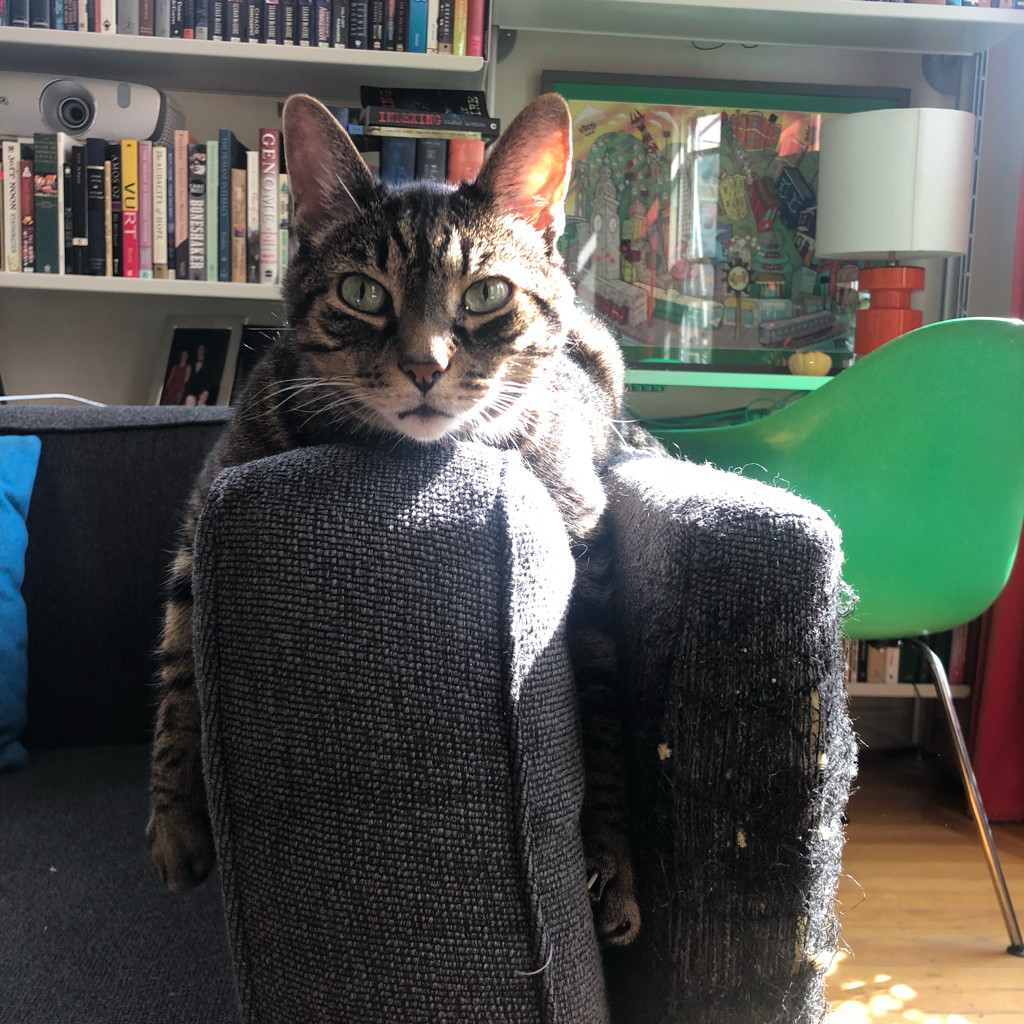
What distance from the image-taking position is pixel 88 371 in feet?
7.09

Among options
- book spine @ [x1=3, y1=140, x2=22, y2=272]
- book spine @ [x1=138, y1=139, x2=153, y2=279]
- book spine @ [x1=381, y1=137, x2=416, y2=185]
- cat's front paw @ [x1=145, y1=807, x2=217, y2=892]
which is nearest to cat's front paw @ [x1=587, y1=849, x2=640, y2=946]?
cat's front paw @ [x1=145, y1=807, x2=217, y2=892]

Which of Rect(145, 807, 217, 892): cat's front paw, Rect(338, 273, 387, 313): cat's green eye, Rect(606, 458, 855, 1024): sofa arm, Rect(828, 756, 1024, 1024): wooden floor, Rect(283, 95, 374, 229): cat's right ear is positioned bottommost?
Rect(828, 756, 1024, 1024): wooden floor

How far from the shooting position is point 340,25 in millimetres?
1834

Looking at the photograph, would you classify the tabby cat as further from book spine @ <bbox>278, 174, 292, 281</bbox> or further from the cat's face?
book spine @ <bbox>278, 174, 292, 281</bbox>

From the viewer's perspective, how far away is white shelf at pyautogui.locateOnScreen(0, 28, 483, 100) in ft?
5.81

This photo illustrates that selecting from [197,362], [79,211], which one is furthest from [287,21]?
[197,362]

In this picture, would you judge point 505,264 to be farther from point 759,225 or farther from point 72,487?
point 759,225

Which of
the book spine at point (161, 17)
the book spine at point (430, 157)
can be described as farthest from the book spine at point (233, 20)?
the book spine at point (430, 157)

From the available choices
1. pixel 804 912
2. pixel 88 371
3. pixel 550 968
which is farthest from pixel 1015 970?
pixel 88 371

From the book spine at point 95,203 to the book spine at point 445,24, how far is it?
0.72 meters

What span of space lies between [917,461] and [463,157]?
3.69 ft

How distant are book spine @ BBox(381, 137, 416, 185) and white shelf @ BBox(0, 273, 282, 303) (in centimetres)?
33

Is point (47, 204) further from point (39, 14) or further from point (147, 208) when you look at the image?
point (39, 14)

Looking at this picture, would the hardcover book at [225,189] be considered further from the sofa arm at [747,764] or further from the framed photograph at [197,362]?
the sofa arm at [747,764]
